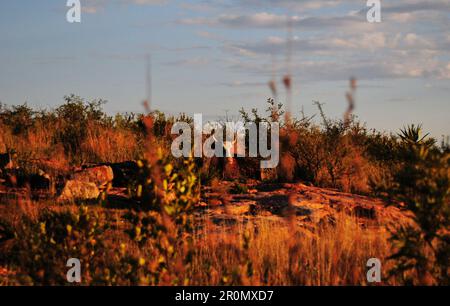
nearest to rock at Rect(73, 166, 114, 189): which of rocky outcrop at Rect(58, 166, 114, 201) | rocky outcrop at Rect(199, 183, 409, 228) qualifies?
rocky outcrop at Rect(58, 166, 114, 201)

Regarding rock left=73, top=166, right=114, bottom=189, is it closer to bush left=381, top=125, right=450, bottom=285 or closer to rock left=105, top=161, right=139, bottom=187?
rock left=105, top=161, right=139, bottom=187

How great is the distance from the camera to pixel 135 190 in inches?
267

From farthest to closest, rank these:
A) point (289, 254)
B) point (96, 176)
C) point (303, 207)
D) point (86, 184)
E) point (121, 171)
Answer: point (121, 171) < point (96, 176) < point (86, 184) < point (303, 207) < point (289, 254)

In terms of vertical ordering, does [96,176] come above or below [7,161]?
below

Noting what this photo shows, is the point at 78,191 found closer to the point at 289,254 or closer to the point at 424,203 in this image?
the point at 289,254

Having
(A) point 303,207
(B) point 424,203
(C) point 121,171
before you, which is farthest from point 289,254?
(C) point 121,171

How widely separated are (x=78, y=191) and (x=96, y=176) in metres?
0.99

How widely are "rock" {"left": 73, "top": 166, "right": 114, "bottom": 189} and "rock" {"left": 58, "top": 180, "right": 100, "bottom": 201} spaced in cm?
19

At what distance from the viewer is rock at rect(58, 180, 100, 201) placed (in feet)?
34.8

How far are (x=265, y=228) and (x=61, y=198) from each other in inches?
146

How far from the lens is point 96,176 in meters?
11.8

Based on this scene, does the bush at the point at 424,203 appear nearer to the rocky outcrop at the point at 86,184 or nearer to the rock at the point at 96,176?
the rocky outcrop at the point at 86,184

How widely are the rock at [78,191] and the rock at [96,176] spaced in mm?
189

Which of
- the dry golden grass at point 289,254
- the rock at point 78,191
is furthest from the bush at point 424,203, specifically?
the rock at point 78,191
